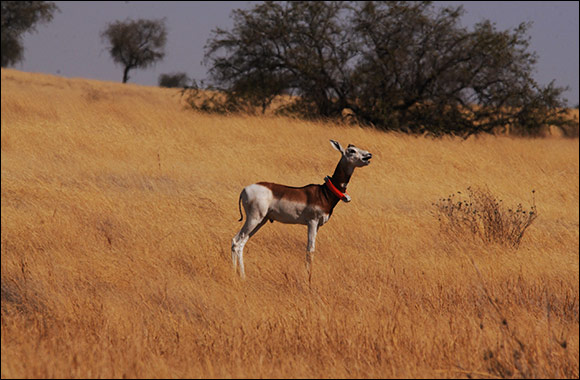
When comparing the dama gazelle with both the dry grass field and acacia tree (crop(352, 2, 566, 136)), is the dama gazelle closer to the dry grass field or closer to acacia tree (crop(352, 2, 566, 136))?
the dry grass field

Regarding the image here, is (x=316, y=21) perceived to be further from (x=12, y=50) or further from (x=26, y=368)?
(x=12, y=50)

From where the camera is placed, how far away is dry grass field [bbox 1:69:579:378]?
430 cm

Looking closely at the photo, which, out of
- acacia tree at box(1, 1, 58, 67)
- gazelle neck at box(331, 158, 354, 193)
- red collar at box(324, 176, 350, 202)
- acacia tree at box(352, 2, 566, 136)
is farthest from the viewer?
acacia tree at box(1, 1, 58, 67)

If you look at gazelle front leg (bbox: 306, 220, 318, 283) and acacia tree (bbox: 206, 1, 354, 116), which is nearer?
gazelle front leg (bbox: 306, 220, 318, 283)

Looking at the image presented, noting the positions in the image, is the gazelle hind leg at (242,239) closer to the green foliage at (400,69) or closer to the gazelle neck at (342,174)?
the gazelle neck at (342,174)

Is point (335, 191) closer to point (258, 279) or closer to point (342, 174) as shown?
point (342, 174)

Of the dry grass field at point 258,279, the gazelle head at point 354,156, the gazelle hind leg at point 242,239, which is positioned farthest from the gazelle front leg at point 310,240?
the gazelle head at point 354,156

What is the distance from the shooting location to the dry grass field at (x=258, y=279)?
4297 mm

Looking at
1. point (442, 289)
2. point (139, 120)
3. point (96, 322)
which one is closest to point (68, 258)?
point (96, 322)

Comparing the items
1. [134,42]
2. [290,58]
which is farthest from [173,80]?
[290,58]

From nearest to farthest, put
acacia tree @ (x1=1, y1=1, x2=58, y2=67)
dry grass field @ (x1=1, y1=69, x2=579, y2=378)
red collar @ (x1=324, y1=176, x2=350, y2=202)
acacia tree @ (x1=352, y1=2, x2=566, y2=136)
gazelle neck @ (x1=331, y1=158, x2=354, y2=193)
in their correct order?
dry grass field @ (x1=1, y1=69, x2=579, y2=378), red collar @ (x1=324, y1=176, x2=350, y2=202), gazelle neck @ (x1=331, y1=158, x2=354, y2=193), acacia tree @ (x1=352, y1=2, x2=566, y2=136), acacia tree @ (x1=1, y1=1, x2=58, y2=67)

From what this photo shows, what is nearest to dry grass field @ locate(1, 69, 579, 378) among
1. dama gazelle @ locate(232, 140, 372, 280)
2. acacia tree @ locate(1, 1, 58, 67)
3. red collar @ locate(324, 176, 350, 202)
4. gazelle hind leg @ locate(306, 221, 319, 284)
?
gazelle hind leg @ locate(306, 221, 319, 284)

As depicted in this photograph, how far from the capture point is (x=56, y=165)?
39.8 feet

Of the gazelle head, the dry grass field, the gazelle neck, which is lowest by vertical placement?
the dry grass field
